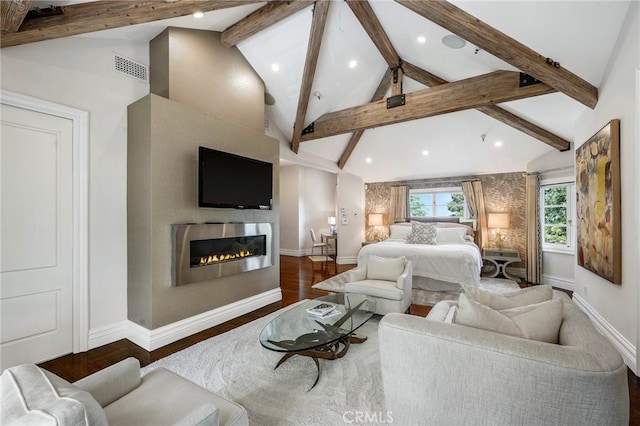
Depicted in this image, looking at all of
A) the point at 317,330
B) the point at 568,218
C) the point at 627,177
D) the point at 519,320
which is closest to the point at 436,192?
the point at 568,218

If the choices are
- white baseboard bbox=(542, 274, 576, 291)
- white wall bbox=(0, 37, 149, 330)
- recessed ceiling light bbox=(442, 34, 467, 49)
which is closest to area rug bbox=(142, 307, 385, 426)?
white wall bbox=(0, 37, 149, 330)

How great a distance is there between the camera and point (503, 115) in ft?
14.8

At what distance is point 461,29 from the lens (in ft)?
8.82

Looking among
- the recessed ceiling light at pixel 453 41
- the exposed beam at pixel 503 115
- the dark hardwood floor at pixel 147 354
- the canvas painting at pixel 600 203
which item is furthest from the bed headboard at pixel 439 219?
the recessed ceiling light at pixel 453 41

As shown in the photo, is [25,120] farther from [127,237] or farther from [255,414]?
[255,414]

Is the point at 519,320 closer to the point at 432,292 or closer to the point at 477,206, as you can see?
the point at 432,292

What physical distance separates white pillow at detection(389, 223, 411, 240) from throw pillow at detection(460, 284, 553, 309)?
457 centimetres

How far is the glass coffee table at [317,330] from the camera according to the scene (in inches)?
81.4

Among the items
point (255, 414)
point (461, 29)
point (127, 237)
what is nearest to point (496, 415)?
point (255, 414)

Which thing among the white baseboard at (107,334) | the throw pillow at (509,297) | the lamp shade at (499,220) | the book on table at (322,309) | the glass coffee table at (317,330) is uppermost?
the lamp shade at (499,220)

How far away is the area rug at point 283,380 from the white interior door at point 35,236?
3.42 ft

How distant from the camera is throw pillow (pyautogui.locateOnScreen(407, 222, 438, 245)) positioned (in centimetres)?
585

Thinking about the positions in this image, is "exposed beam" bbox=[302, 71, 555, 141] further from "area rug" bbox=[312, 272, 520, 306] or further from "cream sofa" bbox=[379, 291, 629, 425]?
"cream sofa" bbox=[379, 291, 629, 425]

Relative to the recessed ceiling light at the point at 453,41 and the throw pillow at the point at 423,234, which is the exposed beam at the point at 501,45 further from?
the throw pillow at the point at 423,234
